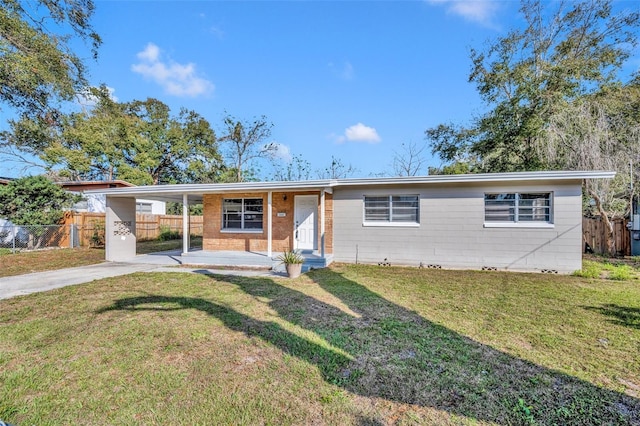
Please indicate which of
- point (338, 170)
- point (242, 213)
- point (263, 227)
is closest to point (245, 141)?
point (338, 170)

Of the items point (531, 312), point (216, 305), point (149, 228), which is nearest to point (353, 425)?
point (216, 305)

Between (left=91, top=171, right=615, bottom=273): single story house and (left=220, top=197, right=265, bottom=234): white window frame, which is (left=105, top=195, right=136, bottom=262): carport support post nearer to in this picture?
(left=91, top=171, right=615, bottom=273): single story house

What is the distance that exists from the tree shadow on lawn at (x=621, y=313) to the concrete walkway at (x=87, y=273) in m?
6.91

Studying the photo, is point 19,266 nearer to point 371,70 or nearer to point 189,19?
point 189,19

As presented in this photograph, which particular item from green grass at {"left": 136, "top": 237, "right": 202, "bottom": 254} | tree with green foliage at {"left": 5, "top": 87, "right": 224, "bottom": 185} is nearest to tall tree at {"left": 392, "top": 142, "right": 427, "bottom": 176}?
green grass at {"left": 136, "top": 237, "right": 202, "bottom": 254}

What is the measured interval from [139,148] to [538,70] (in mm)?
28709

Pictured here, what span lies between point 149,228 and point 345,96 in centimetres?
1459

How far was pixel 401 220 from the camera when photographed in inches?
422

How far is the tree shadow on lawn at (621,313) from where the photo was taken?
15.7 feet

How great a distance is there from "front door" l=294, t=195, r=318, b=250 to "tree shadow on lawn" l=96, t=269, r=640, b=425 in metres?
6.25

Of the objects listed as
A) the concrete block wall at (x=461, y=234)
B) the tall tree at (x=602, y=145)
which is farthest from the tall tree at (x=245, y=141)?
the tall tree at (x=602, y=145)

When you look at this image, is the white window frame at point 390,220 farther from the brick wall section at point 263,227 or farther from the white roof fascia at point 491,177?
the brick wall section at point 263,227

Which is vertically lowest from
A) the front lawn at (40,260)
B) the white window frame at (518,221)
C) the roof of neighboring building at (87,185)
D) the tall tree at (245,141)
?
the front lawn at (40,260)

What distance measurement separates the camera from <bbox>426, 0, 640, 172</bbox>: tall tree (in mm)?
14906
